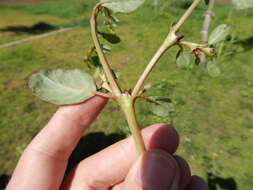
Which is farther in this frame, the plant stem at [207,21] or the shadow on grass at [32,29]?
the shadow on grass at [32,29]

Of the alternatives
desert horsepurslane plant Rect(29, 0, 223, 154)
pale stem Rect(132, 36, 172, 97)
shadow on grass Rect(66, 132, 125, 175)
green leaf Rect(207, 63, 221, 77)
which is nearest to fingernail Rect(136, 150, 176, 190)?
desert horsepurslane plant Rect(29, 0, 223, 154)

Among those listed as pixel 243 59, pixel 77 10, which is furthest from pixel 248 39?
pixel 77 10

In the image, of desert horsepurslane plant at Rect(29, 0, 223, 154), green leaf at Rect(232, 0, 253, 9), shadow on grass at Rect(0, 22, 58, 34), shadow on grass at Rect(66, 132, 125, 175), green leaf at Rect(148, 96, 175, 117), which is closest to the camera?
green leaf at Rect(232, 0, 253, 9)

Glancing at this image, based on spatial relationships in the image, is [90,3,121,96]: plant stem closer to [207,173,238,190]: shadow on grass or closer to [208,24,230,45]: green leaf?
[208,24,230,45]: green leaf

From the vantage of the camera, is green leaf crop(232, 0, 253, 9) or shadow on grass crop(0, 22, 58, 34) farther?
shadow on grass crop(0, 22, 58, 34)

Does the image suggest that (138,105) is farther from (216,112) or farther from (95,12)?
(95,12)

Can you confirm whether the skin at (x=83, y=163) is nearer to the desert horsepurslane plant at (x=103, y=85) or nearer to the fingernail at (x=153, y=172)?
the fingernail at (x=153, y=172)

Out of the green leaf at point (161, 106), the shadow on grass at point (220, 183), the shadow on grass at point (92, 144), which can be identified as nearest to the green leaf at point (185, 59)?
the green leaf at point (161, 106)
